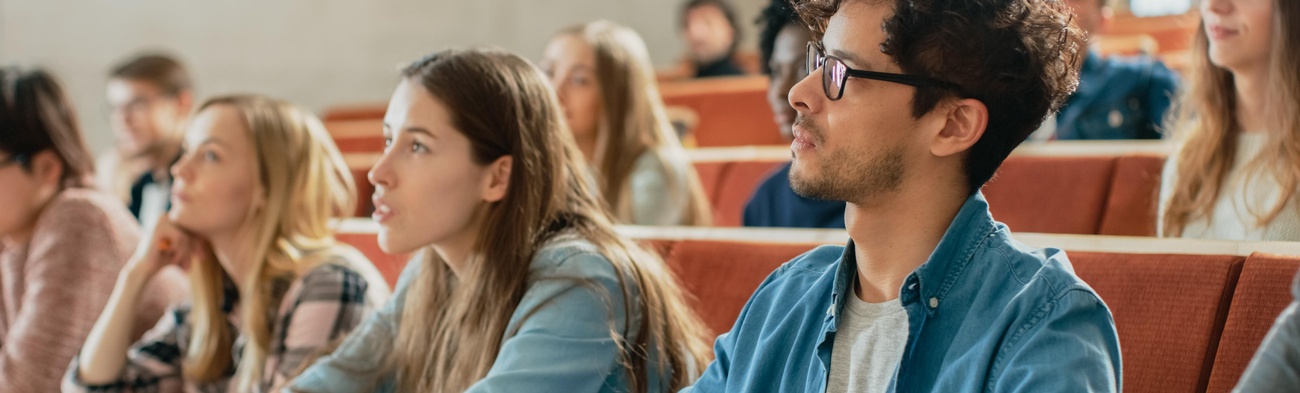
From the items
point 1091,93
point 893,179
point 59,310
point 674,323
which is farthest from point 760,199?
point 893,179

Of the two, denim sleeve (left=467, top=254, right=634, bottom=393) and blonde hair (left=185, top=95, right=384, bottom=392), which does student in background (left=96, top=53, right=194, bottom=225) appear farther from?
denim sleeve (left=467, top=254, right=634, bottom=393)

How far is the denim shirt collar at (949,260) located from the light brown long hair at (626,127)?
167cm

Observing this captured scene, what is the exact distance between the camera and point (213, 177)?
2.13m

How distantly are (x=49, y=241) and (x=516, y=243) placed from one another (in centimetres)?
119

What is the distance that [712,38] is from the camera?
569 centimetres

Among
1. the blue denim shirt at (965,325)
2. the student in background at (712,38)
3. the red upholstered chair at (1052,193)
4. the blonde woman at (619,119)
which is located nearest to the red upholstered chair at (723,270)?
the blue denim shirt at (965,325)

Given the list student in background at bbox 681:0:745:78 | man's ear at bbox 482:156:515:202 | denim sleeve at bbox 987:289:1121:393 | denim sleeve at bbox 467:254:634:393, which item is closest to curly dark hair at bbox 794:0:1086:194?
denim sleeve at bbox 987:289:1121:393

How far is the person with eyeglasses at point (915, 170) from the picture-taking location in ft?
3.68

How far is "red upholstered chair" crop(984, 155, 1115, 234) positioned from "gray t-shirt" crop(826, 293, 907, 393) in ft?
3.95

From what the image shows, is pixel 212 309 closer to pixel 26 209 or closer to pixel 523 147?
pixel 26 209

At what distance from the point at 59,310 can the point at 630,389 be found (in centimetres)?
129

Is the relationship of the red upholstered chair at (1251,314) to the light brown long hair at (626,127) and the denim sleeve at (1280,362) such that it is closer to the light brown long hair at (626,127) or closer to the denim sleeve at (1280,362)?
the denim sleeve at (1280,362)

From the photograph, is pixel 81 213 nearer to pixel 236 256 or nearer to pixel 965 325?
pixel 236 256

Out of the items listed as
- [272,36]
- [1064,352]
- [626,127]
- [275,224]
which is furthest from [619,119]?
[272,36]
